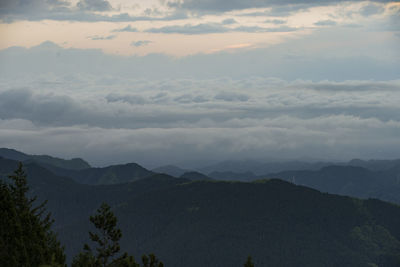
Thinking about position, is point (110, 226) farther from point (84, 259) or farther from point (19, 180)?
point (19, 180)

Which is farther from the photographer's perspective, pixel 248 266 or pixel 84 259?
pixel 84 259

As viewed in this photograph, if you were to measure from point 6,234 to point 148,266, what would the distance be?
2116 centimetres

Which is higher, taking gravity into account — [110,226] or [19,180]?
[19,180]

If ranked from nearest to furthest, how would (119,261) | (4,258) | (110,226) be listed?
(4,258) → (119,261) → (110,226)

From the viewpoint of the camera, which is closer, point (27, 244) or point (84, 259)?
point (27, 244)

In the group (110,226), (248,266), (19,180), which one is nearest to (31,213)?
(19,180)

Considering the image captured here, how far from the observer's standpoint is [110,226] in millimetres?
93750

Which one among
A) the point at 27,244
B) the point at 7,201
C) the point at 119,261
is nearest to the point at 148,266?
the point at 119,261

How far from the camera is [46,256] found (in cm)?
8225

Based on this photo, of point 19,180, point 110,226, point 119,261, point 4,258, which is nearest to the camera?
point 4,258

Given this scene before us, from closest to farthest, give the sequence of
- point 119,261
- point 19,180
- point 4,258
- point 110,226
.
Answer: point 4,258 < point 119,261 < point 110,226 < point 19,180

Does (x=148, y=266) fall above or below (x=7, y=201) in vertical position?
below

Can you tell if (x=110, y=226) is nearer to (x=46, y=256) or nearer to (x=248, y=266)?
(x=46, y=256)

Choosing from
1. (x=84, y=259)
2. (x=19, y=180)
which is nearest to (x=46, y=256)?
(x=84, y=259)
